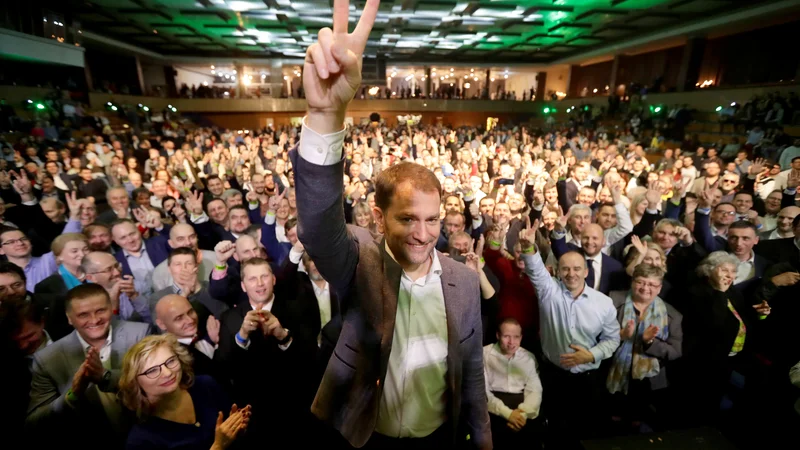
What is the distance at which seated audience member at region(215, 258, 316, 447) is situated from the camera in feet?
7.39

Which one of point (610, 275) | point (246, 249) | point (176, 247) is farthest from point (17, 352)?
point (610, 275)

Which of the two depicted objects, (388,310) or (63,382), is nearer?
(388,310)

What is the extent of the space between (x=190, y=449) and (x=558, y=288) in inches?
88.5

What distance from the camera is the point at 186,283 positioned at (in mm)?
2826

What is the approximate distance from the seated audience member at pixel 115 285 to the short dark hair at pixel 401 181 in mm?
2353

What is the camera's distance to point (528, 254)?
2447 mm

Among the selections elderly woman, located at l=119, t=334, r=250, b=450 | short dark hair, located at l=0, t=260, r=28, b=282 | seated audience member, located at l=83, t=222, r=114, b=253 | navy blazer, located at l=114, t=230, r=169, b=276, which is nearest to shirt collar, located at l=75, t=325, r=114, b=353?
elderly woman, located at l=119, t=334, r=250, b=450

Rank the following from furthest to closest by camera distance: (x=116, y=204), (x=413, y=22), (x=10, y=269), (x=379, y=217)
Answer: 1. (x=413, y=22)
2. (x=116, y=204)
3. (x=10, y=269)
4. (x=379, y=217)

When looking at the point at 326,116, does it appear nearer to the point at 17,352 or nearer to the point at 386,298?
the point at 386,298

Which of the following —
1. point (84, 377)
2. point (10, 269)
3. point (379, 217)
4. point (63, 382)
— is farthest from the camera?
point (10, 269)

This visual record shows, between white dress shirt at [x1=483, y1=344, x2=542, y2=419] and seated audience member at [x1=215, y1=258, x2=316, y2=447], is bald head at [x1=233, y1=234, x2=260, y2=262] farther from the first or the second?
white dress shirt at [x1=483, y1=344, x2=542, y2=419]

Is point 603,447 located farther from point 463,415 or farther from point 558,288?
point 558,288

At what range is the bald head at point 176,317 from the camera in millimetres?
2227

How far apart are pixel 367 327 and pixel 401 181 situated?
18.3 inches
